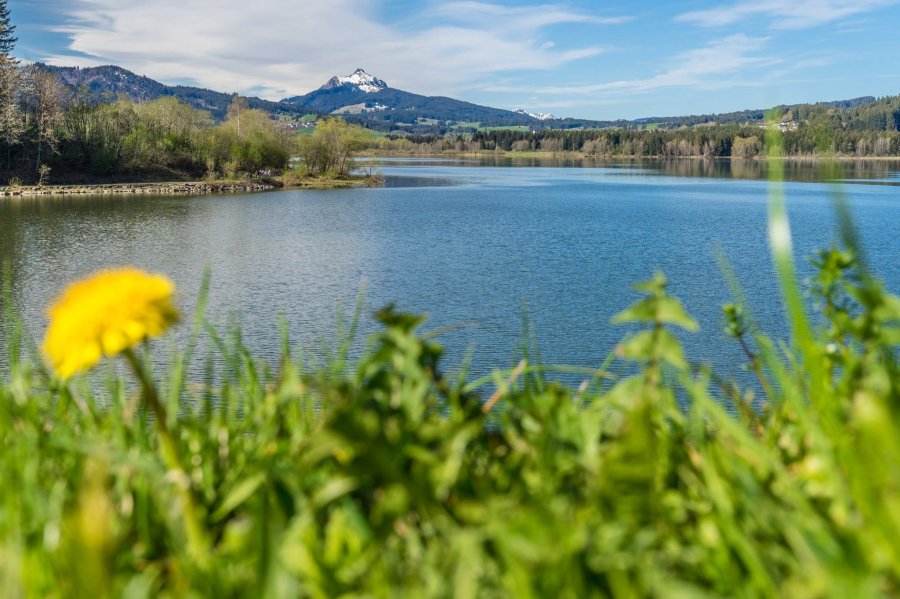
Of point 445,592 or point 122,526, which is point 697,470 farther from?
point 122,526

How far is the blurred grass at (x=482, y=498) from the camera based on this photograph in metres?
0.91

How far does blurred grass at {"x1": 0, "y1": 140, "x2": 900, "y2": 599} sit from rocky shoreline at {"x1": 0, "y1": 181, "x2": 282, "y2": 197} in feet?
232

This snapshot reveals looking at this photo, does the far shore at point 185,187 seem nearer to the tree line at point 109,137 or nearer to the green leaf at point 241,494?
the tree line at point 109,137

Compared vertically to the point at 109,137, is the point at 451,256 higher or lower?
lower

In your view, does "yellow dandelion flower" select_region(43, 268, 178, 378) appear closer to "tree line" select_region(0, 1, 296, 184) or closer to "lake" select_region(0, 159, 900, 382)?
"lake" select_region(0, 159, 900, 382)

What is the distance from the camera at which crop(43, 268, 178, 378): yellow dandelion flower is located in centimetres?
118

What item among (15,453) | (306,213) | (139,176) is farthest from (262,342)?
(139,176)

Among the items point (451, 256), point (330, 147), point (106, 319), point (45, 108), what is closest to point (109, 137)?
point (45, 108)

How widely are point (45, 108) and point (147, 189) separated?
1343 cm

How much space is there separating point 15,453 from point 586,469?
3.69ft

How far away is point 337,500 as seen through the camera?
116 cm

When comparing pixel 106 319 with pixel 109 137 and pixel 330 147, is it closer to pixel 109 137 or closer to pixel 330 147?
pixel 109 137

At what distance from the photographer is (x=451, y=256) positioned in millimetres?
34250

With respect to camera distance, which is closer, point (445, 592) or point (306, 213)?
point (445, 592)
